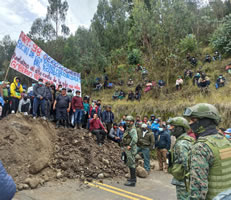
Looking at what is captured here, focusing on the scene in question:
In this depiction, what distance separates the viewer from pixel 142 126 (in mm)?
8641

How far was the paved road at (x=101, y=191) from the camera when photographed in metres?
5.52

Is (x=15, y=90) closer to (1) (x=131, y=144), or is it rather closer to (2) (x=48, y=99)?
(2) (x=48, y=99)

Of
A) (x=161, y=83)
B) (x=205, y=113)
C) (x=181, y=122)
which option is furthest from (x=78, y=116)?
(x=161, y=83)

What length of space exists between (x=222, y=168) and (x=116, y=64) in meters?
31.1

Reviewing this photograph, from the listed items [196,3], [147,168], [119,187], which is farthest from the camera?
[196,3]

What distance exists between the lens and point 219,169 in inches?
85.4

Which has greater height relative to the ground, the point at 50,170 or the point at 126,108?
the point at 126,108

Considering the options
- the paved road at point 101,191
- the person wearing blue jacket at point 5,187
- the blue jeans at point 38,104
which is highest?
the blue jeans at point 38,104

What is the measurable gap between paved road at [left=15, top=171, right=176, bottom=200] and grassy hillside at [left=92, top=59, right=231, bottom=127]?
7.42 m

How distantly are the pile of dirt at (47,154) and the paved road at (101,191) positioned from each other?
0.34m

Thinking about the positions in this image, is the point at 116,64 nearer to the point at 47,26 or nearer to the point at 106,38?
the point at 106,38

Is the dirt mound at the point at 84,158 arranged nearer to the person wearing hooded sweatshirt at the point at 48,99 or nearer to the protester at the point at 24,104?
the person wearing hooded sweatshirt at the point at 48,99

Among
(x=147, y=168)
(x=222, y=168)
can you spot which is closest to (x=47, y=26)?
(x=147, y=168)

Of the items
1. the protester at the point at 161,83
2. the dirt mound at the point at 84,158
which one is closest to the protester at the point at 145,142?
the dirt mound at the point at 84,158
